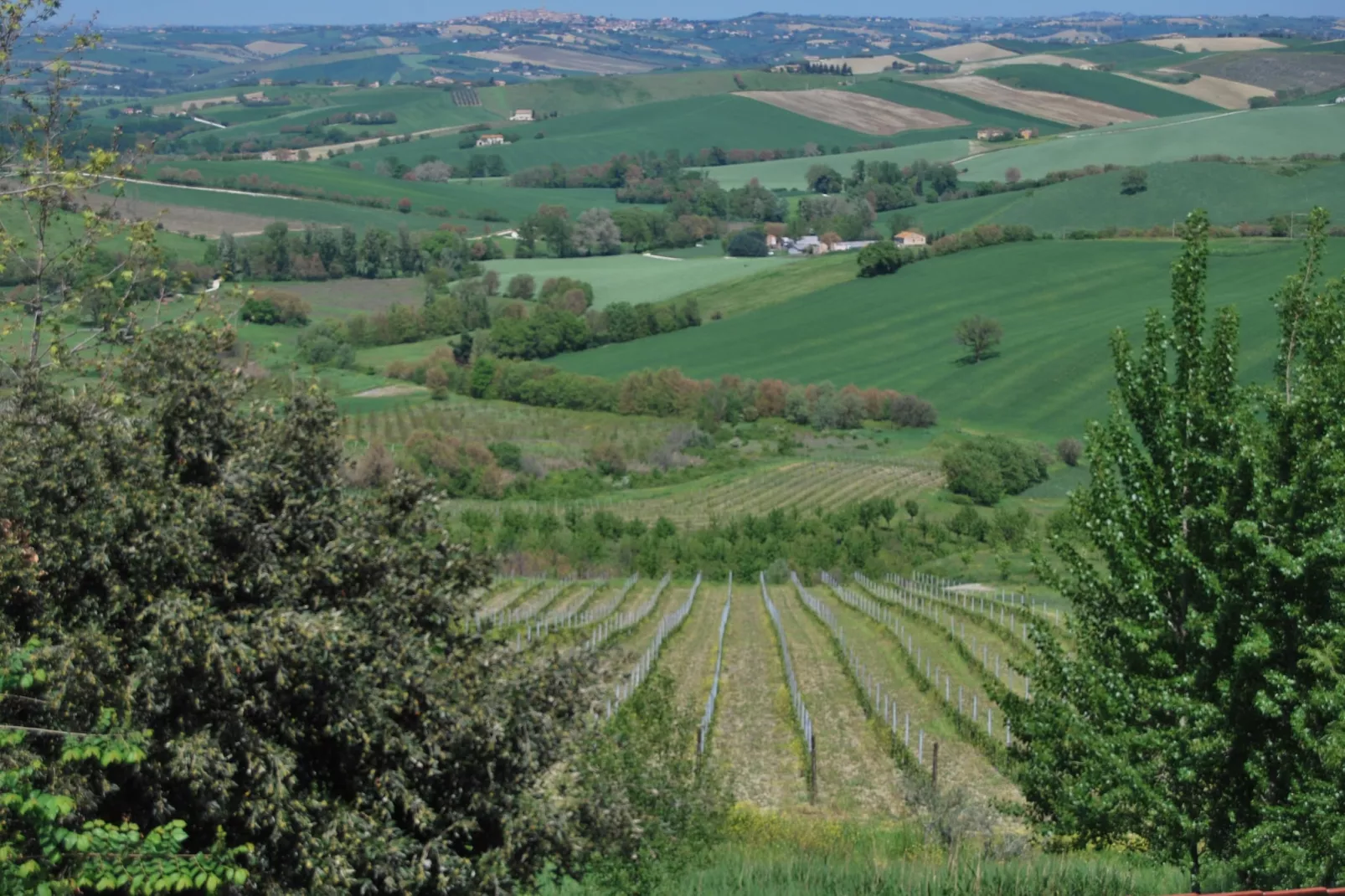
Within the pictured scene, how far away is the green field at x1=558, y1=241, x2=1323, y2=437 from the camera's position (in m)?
82.3

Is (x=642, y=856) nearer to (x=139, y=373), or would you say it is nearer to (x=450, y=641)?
(x=450, y=641)

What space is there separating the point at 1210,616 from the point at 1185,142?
5478 inches

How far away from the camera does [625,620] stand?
43.6 m

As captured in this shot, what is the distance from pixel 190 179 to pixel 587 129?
245 feet

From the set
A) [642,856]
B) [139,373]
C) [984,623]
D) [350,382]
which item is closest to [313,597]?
[139,373]

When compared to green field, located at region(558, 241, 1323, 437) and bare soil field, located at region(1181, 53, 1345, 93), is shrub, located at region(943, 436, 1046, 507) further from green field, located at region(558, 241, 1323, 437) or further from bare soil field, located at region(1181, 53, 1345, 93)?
bare soil field, located at region(1181, 53, 1345, 93)

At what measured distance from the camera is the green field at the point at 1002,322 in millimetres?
82312

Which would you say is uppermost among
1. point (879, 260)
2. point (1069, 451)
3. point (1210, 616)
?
point (1210, 616)

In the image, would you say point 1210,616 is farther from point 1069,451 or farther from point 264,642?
point 1069,451

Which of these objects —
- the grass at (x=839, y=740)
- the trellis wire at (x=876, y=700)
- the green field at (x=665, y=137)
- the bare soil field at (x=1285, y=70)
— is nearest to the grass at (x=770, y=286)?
the green field at (x=665, y=137)

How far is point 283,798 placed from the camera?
8547mm

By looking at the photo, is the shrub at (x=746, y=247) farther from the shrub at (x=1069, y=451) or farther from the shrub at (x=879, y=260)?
the shrub at (x=1069, y=451)

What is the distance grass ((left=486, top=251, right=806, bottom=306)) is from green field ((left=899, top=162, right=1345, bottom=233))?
1834cm

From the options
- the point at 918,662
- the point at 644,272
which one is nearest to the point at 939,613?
the point at 918,662
